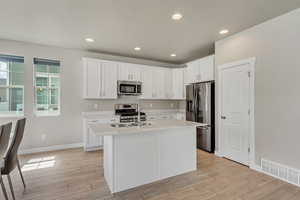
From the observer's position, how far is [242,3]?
7.06 feet

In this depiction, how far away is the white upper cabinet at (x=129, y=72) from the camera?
14.5 feet

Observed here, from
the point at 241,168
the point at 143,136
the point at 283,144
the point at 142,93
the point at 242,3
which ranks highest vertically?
the point at 242,3

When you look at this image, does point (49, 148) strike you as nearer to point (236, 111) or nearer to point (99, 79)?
point (99, 79)

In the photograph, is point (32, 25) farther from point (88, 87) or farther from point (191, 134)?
point (191, 134)

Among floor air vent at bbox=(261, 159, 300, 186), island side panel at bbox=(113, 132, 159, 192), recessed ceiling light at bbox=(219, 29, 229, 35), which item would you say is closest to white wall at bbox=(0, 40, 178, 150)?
island side panel at bbox=(113, 132, 159, 192)

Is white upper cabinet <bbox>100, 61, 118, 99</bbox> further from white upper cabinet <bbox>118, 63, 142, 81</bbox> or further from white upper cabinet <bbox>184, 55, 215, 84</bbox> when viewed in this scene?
white upper cabinet <bbox>184, 55, 215, 84</bbox>

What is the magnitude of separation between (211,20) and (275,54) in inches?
48.9

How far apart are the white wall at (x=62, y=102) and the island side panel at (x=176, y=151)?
267cm

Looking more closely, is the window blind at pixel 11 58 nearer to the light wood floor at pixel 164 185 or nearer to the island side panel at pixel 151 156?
the light wood floor at pixel 164 185

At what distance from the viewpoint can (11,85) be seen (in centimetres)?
362

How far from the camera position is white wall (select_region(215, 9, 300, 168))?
2320mm

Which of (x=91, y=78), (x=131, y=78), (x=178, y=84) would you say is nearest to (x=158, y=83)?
(x=178, y=84)

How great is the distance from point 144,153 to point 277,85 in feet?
8.24

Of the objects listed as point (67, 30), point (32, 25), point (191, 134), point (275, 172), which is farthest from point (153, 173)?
point (32, 25)
